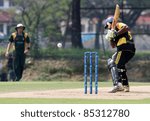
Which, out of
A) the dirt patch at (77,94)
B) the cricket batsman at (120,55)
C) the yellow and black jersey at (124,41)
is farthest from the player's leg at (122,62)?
the dirt patch at (77,94)

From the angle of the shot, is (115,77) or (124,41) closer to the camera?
(124,41)

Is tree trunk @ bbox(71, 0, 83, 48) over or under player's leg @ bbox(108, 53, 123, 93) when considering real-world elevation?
over

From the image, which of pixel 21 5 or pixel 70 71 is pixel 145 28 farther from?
pixel 21 5

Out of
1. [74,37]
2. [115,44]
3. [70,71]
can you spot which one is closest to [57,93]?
[115,44]

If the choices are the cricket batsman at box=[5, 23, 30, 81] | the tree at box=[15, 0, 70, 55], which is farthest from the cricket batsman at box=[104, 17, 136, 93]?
the tree at box=[15, 0, 70, 55]

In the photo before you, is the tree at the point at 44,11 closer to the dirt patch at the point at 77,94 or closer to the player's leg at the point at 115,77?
the dirt patch at the point at 77,94

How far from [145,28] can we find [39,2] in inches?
807

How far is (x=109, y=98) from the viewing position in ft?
61.0

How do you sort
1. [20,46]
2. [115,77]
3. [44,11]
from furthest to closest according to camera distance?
1. [44,11]
2. [20,46]
3. [115,77]

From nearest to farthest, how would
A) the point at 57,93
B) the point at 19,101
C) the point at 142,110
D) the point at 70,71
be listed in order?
the point at 142,110, the point at 19,101, the point at 57,93, the point at 70,71

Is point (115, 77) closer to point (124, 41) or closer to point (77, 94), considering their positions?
point (124, 41)

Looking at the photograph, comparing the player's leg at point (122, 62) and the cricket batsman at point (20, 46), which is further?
the cricket batsman at point (20, 46)

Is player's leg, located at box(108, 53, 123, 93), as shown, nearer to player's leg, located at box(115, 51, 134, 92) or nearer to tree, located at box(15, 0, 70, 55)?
player's leg, located at box(115, 51, 134, 92)

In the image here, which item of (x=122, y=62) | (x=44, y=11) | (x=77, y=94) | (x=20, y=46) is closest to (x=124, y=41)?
(x=122, y=62)
